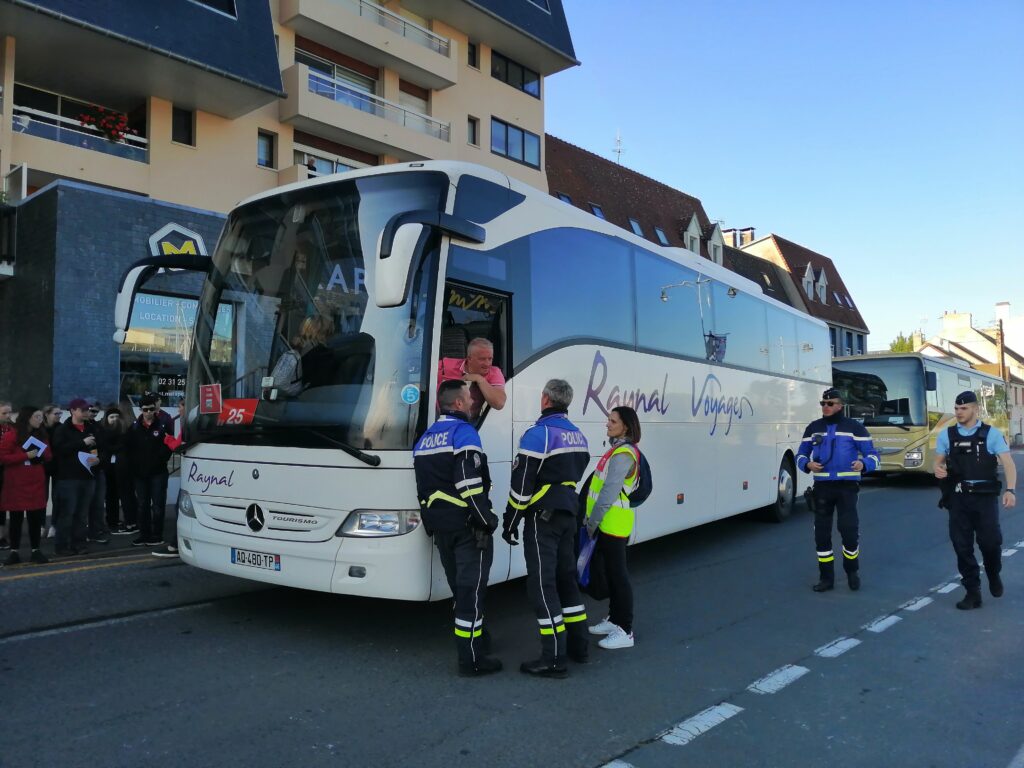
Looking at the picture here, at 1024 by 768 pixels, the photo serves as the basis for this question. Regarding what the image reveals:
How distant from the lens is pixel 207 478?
582 cm

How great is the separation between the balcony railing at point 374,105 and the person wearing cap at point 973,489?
19.0 m

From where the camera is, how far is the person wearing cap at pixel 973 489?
688 centimetres

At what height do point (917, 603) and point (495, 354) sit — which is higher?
point (495, 354)

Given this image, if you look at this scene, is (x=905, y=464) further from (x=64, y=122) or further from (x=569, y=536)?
(x=64, y=122)

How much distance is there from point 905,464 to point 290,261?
16.7 meters

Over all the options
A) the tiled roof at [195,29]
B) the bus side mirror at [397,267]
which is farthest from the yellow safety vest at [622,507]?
the tiled roof at [195,29]

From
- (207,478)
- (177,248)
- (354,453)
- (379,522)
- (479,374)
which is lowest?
(379,522)

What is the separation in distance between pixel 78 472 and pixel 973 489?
932cm

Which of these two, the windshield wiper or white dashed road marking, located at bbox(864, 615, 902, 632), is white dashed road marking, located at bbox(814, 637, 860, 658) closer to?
white dashed road marking, located at bbox(864, 615, 902, 632)

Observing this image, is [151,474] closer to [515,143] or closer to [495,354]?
[495,354]

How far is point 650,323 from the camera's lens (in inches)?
325

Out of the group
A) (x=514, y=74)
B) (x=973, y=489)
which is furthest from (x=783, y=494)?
(x=514, y=74)

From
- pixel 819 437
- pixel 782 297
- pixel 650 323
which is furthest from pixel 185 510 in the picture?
pixel 782 297

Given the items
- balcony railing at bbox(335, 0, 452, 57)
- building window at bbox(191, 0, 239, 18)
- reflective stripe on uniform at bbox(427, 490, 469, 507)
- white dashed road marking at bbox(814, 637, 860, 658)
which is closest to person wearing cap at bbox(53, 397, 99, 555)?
reflective stripe on uniform at bbox(427, 490, 469, 507)
